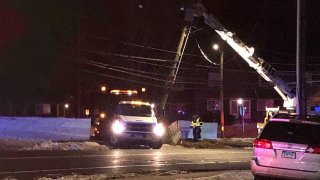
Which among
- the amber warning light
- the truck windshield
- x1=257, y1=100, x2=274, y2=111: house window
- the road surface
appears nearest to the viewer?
the road surface

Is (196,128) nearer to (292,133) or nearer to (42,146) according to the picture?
(42,146)

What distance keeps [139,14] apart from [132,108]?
100 feet

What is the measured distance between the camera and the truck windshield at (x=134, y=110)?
1059 inches

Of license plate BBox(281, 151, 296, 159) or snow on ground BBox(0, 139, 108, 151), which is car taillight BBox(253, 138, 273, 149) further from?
snow on ground BBox(0, 139, 108, 151)

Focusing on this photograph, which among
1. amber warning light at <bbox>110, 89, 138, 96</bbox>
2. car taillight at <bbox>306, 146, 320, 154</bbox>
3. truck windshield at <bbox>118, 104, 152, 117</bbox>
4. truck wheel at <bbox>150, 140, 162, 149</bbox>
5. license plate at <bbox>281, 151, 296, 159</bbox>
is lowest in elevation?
truck wheel at <bbox>150, 140, 162, 149</bbox>

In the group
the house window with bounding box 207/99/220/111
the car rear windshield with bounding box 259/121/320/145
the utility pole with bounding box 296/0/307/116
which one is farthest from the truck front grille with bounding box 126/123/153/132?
the house window with bounding box 207/99/220/111

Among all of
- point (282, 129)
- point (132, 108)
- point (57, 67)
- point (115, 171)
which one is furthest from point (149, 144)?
point (57, 67)

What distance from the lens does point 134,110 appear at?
2706 centimetres

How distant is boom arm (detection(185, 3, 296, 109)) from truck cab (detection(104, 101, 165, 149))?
538 cm

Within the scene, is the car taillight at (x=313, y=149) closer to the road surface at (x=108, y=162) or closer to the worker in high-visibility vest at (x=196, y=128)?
the road surface at (x=108, y=162)

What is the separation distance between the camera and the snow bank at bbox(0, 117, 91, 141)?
30.8 metres

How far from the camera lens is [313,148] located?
13.0 metres

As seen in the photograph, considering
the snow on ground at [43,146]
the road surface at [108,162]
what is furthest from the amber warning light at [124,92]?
the road surface at [108,162]

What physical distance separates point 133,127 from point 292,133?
1359 centimetres
